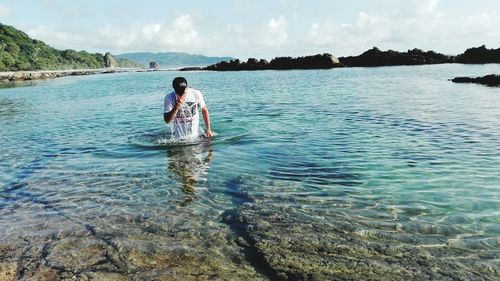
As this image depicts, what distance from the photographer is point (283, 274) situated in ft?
16.8

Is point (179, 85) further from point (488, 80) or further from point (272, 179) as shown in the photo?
point (488, 80)

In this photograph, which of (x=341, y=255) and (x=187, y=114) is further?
(x=187, y=114)

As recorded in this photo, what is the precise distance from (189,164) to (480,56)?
337 ft

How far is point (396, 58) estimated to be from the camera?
10588 centimetres

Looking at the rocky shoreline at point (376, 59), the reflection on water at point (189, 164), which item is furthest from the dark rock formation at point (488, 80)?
the rocky shoreline at point (376, 59)

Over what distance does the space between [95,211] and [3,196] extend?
2898 mm

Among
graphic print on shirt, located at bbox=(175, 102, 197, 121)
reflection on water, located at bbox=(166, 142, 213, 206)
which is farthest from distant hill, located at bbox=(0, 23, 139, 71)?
reflection on water, located at bbox=(166, 142, 213, 206)

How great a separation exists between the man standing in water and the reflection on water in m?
0.64

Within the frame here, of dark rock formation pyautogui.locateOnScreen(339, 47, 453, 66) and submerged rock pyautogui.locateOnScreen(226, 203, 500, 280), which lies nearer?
submerged rock pyautogui.locateOnScreen(226, 203, 500, 280)

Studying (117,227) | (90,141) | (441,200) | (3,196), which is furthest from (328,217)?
(90,141)

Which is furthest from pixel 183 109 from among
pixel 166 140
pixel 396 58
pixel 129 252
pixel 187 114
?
pixel 396 58

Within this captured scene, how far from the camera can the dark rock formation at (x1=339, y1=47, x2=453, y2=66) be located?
10506cm

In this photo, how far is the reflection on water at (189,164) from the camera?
9124 millimetres

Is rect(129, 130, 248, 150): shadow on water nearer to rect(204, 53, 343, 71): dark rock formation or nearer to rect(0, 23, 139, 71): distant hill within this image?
rect(204, 53, 343, 71): dark rock formation
